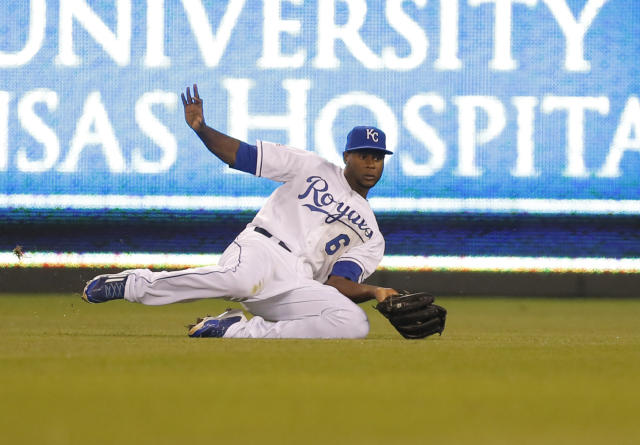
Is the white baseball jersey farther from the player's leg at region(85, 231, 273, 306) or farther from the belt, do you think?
the player's leg at region(85, 231, 273, 306)

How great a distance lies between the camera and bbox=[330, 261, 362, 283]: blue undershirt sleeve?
4.89 meters

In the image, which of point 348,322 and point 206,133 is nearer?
point 348,322

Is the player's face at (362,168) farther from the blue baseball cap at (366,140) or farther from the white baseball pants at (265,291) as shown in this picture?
the white baseball pants at (265,291)

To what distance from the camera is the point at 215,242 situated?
927 cm

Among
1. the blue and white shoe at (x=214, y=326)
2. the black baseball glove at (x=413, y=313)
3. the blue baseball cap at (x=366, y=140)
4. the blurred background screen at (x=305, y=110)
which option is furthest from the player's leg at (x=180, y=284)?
the blurred background screen at (x=305, y=110)

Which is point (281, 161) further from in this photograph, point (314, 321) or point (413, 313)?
point (413, 313)

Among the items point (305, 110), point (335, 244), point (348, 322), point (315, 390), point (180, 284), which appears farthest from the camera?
point (305, 110)

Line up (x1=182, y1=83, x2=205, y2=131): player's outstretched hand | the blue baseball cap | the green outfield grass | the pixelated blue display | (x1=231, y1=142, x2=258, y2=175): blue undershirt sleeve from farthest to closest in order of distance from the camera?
1. the pixelated blue display
2. the blue baseball cap
3. (x1=231, y1=142, x2=258, y2=175): blue undershirt sleeve
4. (x1=182, y1=83, x2=205, y2=131): player's outstretched hand
5. the green outfield grass

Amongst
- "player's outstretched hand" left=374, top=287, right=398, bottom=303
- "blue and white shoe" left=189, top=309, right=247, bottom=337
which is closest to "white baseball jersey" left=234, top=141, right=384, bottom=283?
"player's outstretched hand" left=374, top=287, right=398, bottom=303

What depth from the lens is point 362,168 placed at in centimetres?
511

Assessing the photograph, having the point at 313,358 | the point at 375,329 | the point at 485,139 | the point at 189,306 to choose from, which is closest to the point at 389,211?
the point at 485,139

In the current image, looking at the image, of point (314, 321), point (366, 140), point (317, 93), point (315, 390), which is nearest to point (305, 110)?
point (317, 93)

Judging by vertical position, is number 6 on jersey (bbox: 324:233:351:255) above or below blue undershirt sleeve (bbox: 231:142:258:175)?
below

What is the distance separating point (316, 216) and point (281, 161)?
11.7 inches
